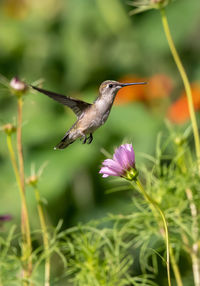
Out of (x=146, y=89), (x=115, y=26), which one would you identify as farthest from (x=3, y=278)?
(x=115, y=26)

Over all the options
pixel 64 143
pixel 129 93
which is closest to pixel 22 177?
pixel 64 143

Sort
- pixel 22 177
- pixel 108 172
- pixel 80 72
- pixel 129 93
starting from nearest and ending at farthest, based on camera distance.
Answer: pixel 108 172
pixel 22 177
pixel 129 93
pixel 80 72

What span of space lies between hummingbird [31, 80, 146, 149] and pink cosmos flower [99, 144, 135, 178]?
3 centimetres

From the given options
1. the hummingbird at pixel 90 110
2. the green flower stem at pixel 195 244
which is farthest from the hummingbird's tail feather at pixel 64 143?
the green flower stem at pixel 195 244

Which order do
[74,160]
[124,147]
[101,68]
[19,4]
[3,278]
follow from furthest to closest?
[19,4] → [101,68] → [74,160] → [3,278] → [124,147]

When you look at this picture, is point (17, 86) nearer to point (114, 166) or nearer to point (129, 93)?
point (114, 166)

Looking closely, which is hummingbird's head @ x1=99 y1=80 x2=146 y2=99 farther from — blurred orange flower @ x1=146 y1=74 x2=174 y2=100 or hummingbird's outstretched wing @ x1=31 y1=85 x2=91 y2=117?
blurred orange flower @ x1=146 y1=74 x2=174 y2=100

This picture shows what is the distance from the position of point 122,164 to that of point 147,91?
52.4 inches

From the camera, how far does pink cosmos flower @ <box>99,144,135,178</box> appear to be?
558 mm

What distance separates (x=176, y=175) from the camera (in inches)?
30.5

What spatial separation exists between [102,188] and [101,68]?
0.51 metres

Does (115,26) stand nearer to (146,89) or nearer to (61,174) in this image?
(146,89)

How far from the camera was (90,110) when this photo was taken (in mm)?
590

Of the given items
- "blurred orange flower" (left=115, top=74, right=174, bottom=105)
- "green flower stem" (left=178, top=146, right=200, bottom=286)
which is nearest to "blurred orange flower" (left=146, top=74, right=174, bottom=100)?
"blurred orange flower" (left=115, top=74, right=174, bottom=105)
